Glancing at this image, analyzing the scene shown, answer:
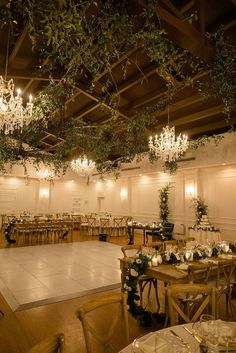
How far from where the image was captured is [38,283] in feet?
16.9

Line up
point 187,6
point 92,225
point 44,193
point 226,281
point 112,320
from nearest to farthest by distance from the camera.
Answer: point 112,320 < point 226,281 < point 187,6 < point 92,225 < point 44,193

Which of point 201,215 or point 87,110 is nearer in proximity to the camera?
point 87,110

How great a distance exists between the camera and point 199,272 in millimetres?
3455

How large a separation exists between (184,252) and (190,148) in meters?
6.34

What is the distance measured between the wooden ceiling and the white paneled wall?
139cm

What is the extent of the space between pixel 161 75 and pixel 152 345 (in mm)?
3613

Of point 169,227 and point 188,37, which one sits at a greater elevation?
point 188,37

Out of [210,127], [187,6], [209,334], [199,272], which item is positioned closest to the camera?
[209,334]

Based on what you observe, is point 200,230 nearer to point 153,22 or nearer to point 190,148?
point 190,148

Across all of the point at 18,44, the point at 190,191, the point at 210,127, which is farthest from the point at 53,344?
the point at 190,191

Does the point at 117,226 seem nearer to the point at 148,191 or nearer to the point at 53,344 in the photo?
the point at 148,191

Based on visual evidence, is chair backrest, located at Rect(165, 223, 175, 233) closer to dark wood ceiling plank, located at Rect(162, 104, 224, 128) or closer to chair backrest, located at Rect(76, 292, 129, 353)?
dark wood ceiling plank, located at Rect(162, 104, 224, 128)

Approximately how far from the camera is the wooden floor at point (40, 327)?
9.61ft

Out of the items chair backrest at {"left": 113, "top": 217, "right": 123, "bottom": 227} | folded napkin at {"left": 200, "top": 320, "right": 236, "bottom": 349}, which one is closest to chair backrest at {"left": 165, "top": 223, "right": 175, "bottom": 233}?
chair backrest at {"left": 113, "top": 217, "right": 123, "bottom": 227}
